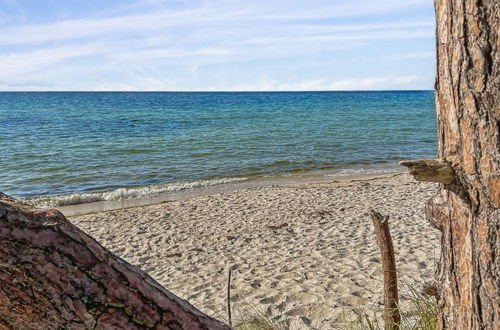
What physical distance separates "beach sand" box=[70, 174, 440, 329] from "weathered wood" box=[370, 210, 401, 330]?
680 millimetres

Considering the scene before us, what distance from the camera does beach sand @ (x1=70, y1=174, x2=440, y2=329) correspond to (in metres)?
5.98

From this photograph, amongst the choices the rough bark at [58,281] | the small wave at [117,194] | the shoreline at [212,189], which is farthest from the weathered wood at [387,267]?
the small wave at [117,194]

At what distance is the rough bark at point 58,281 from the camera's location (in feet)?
4.89

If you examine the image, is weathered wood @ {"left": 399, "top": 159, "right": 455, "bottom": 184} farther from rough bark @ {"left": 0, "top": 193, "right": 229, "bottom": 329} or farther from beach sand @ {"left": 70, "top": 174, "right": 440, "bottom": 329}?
beach sand @ {"left": 70, "top": 174, "right": 440, "bottom": 329}

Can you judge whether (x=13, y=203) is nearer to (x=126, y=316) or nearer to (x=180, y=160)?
(x=126, y=316)

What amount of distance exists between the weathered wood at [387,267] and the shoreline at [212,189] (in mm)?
10337

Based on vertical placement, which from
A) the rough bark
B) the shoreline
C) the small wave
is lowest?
the shoreline

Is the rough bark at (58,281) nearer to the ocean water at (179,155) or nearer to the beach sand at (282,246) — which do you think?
the beach sand at (282,246)

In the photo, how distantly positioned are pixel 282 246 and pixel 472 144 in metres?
6.84

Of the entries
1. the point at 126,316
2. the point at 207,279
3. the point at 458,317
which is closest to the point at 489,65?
the point at 458,317

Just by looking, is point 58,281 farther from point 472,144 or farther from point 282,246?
point 282,246

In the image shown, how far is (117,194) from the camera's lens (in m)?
14.7

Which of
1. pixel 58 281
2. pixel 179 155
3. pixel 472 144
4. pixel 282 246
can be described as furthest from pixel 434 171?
pixel 179 155

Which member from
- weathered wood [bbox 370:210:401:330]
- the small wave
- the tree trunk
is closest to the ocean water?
the small wave
